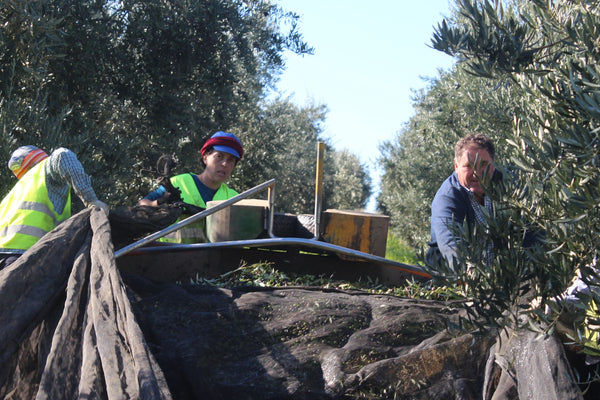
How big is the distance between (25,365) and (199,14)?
30.3 feet

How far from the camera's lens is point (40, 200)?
434 centimetres

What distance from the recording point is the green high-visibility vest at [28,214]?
4199 mm

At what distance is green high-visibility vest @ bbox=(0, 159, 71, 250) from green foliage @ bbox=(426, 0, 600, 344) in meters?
2.86

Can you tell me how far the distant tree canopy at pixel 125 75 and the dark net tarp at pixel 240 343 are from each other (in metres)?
5.68

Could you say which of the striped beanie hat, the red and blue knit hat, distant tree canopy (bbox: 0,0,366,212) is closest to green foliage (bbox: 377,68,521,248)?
distant tree canopy (bbox: 0,0,366,212)

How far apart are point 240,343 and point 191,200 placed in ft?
8.84

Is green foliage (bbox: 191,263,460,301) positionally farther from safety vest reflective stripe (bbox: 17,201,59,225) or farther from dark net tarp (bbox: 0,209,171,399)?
safety vest reflective stripe (bbox: 17,201,59,225)

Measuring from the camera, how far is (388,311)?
10.5ft

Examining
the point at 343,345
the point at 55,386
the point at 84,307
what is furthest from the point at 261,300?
the point at 55,386

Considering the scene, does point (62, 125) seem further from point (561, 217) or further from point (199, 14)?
point (561, 217)

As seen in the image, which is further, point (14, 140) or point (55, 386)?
point (14, 140)

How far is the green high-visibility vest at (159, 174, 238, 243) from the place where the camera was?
4.89 metres

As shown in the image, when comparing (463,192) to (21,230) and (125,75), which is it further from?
(125,75)

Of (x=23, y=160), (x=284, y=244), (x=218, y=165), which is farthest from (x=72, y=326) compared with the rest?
(x=218, y=165)
